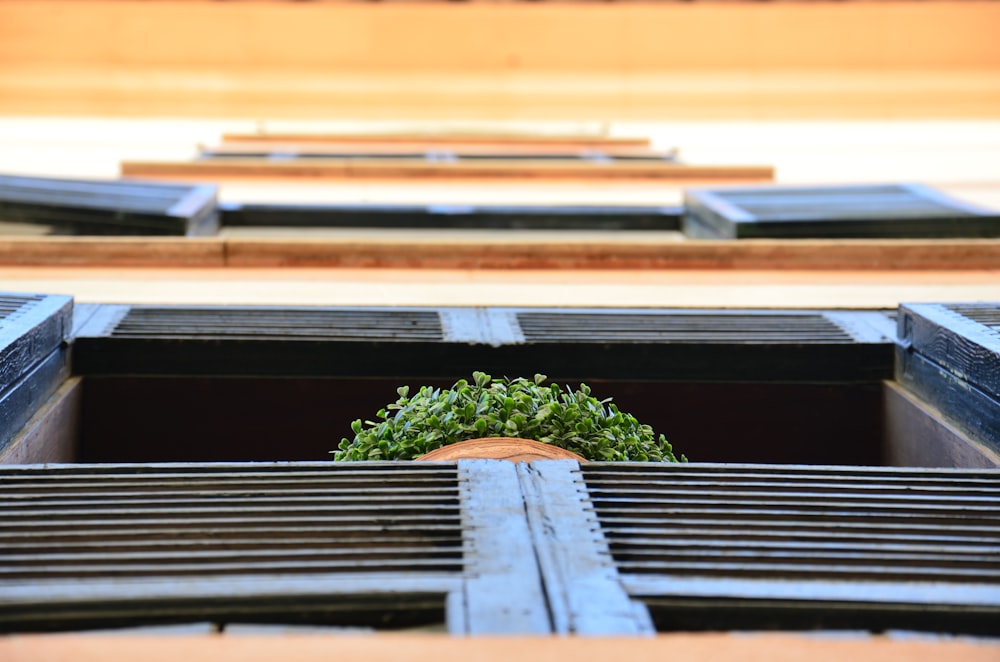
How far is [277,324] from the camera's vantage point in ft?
10.4

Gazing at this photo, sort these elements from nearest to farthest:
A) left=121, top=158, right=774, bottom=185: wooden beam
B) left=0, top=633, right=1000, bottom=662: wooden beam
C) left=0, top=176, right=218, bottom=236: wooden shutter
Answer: left=0, top=633, right=1000, bottom=662: wooden beam
left=0, top=176, right=218, bottom=236: wooden shutter
left=121, top=158, right=774, bottom=185: wooden beam

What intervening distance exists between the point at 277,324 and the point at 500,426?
1.12 m

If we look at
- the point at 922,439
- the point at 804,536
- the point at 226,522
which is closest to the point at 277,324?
the point at 226,522

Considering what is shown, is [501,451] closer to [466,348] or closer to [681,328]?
[466,348]

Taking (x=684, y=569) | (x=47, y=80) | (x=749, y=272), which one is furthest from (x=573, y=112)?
(x=684, y=569)

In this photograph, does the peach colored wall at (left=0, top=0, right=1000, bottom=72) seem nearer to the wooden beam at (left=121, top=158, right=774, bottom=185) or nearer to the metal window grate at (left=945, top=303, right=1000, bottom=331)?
the wooden beam at (left=121, top=158, right=774, bottom=185)

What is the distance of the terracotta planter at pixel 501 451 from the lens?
212cm

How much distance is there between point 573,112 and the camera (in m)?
10.3

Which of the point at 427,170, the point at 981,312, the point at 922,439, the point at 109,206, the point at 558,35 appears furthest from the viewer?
the point at 558,35

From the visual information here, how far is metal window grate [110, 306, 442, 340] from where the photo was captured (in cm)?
307

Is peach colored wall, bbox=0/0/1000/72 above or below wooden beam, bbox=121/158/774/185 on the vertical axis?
above

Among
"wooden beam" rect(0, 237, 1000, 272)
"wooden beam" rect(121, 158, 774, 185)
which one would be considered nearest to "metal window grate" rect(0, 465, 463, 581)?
"wooden beam" rect(0, 237, 1000, 272)

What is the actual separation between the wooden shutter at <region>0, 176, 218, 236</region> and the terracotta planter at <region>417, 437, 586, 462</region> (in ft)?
9.08

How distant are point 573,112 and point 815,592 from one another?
9.07 meters
